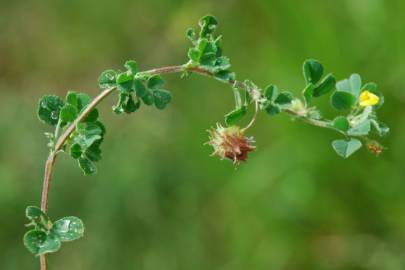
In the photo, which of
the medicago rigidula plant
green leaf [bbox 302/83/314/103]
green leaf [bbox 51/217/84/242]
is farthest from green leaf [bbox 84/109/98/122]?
green leaf [bbox 302/83/314/103]

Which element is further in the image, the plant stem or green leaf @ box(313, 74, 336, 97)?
green leaf @ box(313, 74, 336, 97)

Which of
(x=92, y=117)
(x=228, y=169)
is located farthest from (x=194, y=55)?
(x=228, y=169)

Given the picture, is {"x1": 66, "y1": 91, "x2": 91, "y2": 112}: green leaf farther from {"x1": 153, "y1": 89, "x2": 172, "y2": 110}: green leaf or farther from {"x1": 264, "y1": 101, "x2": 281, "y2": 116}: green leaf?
{"x1": 264, "y1": 101, "x2": 281, "y2": 116}: green leaf

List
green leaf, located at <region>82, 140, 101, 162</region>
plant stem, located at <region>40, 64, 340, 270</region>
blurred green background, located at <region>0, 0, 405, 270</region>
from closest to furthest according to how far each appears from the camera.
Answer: plant stem, located at <region>40, 64, 340, 270</region> < green leaf, located at <region>82, 140, 101, 162</region> < blurred green background, located at <region>0, 0, 405, 270</region>

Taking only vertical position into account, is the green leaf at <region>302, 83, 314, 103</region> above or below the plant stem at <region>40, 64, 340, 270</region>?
above

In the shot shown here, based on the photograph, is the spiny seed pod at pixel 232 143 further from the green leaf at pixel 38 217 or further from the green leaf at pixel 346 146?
the green leaf at pixel 38 217

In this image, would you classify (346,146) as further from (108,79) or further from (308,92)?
(108,79)

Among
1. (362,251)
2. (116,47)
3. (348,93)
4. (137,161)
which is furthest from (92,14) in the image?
(348,93)

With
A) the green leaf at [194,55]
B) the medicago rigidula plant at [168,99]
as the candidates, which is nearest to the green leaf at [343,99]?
the medicago rigidula plant at [168,99]
